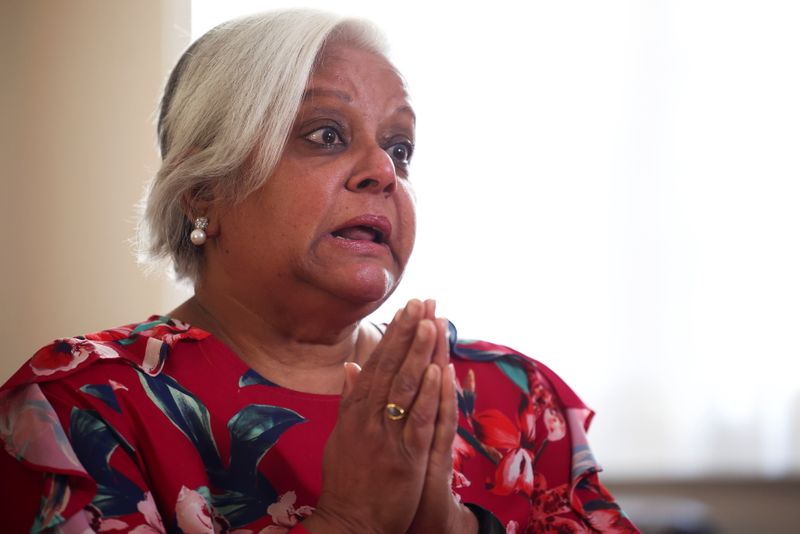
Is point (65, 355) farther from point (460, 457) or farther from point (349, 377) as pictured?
point (460, 457)

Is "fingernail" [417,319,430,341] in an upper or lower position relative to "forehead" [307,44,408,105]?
lower

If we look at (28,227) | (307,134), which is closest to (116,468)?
(307,134)

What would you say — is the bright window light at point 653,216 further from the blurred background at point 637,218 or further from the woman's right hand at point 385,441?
the woman's right hand at point 385,441

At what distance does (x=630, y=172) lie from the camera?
248cm

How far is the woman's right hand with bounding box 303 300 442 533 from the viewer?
0.94 metres

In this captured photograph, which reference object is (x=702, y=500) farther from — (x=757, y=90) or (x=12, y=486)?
(x=12, y=486)

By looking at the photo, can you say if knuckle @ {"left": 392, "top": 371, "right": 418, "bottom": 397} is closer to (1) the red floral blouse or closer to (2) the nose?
(1) the red floral blouse

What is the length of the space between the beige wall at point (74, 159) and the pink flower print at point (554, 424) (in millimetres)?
1254

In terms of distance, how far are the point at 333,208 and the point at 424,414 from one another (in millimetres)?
401

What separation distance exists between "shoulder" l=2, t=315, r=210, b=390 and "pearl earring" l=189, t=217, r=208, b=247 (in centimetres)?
14

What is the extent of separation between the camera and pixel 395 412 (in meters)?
0.95

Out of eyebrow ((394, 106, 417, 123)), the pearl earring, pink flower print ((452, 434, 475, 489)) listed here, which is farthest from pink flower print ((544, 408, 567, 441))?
the pearl earring

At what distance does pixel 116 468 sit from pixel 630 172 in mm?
1939

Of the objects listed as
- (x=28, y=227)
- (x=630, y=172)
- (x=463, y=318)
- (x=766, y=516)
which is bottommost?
(x=766, y=516)
